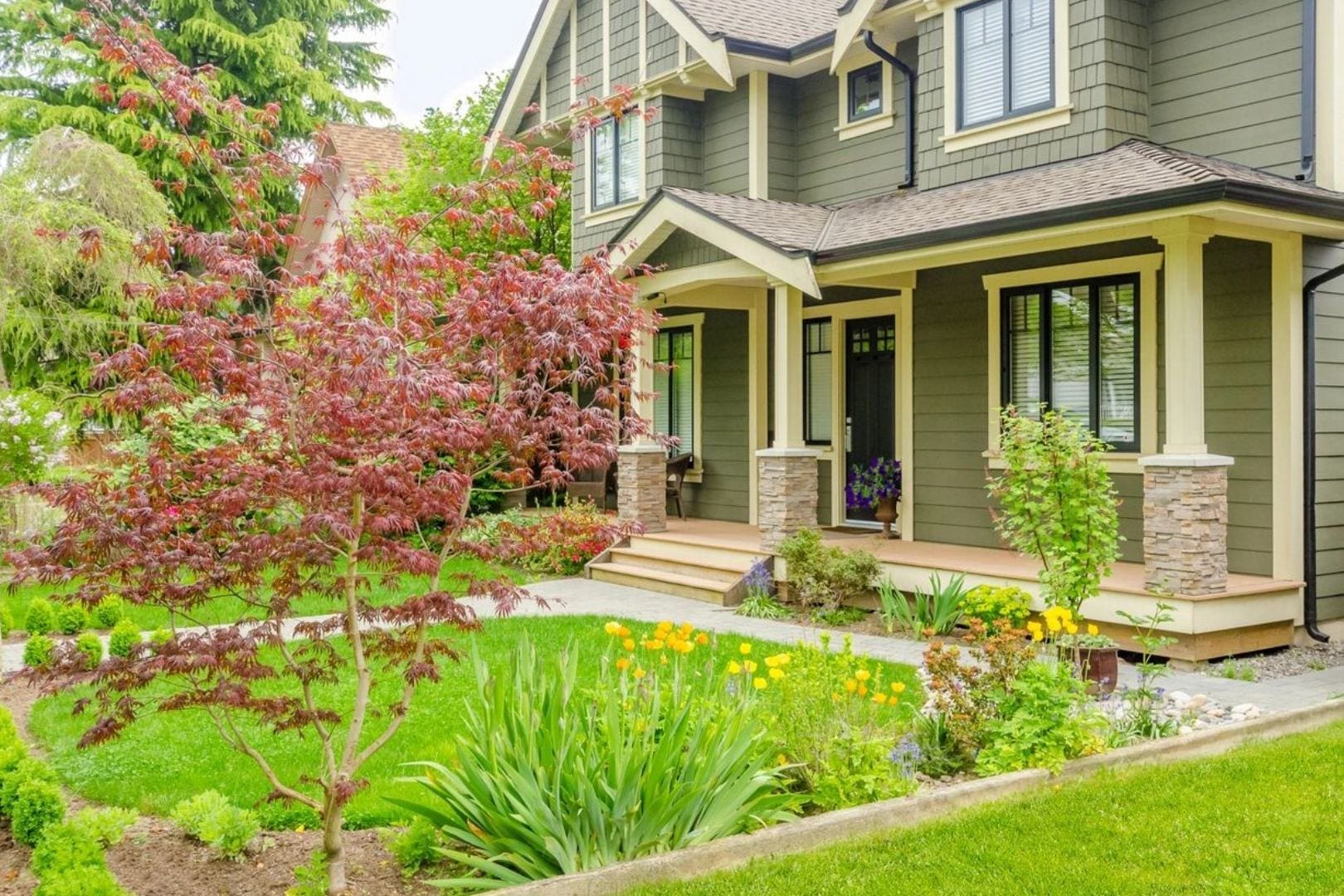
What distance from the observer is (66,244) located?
672 inches

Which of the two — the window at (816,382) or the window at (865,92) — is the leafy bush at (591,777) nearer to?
the window at (816,382)

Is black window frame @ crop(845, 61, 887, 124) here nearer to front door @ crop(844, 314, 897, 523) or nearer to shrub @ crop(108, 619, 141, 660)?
front door @ crop(844, 314, 897, 523)

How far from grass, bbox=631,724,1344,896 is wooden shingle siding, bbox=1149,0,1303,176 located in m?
5.92

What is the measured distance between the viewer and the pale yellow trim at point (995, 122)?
1058 cm

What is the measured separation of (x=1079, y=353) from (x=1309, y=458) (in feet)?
7.70

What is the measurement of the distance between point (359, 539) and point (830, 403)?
33.1ft

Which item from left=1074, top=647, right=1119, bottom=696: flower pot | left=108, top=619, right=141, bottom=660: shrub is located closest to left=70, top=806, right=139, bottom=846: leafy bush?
left=108, top=619, right=141, bottom=660: shrub

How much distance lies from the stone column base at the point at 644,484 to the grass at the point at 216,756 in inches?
225

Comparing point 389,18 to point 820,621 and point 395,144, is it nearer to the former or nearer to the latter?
point 395,144

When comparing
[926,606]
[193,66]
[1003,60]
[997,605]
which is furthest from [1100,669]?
[193,66]

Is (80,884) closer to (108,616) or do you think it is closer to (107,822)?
(107,822)

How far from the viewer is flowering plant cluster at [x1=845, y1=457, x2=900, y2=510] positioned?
1279 centimetres

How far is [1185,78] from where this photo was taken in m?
10.2

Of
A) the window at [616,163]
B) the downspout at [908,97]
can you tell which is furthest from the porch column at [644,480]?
the downspout at [908,97]
